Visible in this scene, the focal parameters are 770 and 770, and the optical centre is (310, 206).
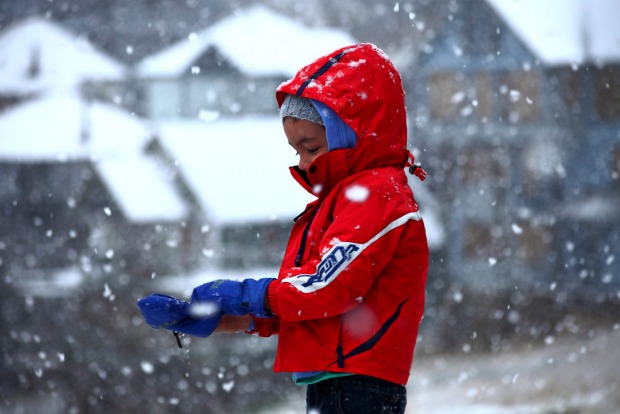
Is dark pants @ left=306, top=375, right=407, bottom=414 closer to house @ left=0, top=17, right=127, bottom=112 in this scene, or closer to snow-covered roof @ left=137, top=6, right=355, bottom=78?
snow-covered roof @ left=137, top=6, right=355, bottom=78

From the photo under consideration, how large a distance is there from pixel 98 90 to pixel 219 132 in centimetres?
134

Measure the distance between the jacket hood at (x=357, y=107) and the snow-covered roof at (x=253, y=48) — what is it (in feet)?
20.6

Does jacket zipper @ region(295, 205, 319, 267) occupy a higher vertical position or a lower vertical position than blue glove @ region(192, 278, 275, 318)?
higher

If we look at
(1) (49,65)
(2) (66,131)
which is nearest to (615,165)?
(2) (66,131)

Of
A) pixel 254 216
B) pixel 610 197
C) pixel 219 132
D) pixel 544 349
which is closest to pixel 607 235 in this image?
pixel 610 197

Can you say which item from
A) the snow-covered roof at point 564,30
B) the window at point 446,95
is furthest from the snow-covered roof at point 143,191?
the snow-covered roof at point 564,30

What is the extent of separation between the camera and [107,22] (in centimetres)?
811

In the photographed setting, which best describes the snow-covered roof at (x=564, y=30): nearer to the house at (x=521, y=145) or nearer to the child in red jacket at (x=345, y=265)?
the house at (x=521, y=145)

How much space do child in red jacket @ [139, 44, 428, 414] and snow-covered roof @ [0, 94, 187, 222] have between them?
6.13m

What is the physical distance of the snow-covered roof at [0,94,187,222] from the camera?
767 cm

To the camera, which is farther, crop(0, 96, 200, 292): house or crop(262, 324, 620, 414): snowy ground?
crop(0, 96, 200, 292): house

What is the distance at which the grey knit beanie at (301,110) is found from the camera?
1649mm

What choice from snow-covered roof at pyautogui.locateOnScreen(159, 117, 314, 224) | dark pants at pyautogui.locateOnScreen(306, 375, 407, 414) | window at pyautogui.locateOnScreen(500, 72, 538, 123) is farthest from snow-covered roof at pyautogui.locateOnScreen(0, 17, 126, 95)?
dark pants at pyautogui.locateOnScreen(306, 375, 407, 414)

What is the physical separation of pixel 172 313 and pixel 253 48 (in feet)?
23.1
